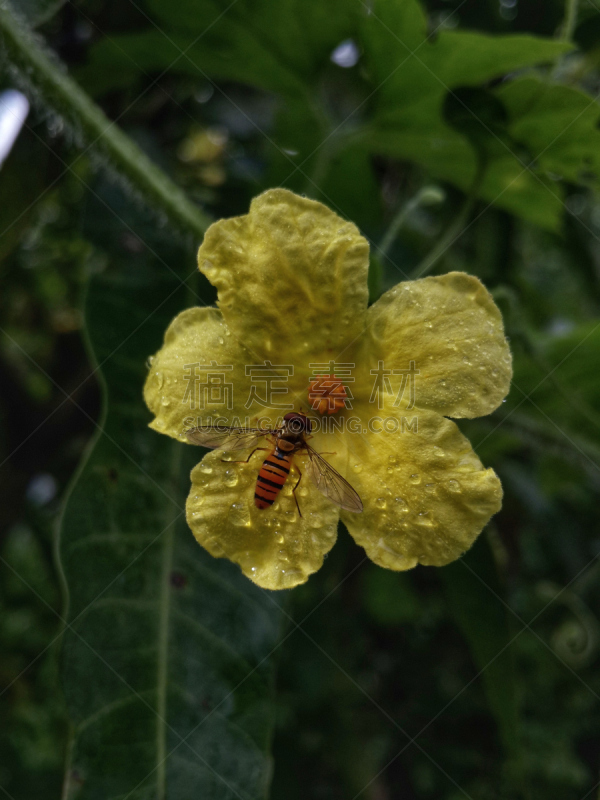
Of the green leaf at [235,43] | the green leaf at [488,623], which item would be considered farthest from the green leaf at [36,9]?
the green leaf at [488,623]

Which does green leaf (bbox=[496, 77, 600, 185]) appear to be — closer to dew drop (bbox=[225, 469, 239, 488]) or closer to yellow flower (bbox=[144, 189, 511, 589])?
yellow flower (bbox=[144, 189, 511, 589])

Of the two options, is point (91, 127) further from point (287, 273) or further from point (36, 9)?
point (287, 273)

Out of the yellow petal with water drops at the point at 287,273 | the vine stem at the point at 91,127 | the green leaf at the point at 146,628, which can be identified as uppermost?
the vine stem at the point at 91,127

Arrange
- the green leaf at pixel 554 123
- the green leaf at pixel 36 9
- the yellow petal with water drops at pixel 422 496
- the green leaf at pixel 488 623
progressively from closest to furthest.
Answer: the yellow petal with water drops at pixel 422 496, the green leaf at pixel 554 123, the green leaf at pixel 36 9, the green leaf at pixel 488 623

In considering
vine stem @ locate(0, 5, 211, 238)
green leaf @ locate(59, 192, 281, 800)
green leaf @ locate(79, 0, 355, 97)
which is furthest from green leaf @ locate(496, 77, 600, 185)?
green leaf @ locate(59, 192, 281, 800)

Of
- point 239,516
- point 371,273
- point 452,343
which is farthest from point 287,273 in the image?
point 239,516

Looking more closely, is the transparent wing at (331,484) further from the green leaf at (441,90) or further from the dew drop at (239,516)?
the green leaf at (441,90)
